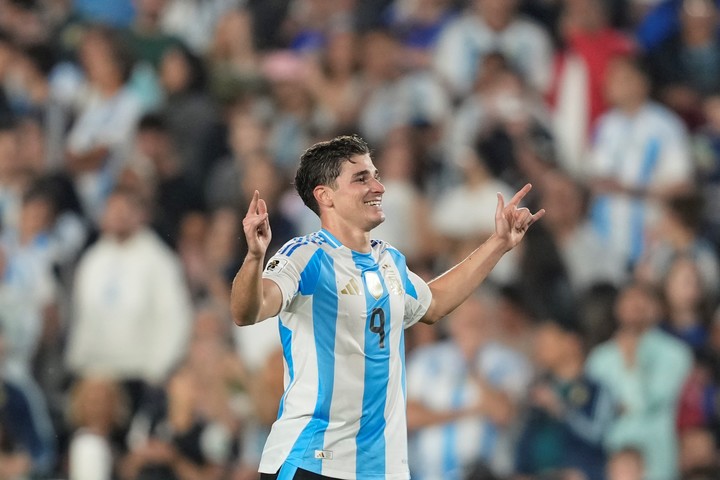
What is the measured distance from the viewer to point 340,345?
5.66 m

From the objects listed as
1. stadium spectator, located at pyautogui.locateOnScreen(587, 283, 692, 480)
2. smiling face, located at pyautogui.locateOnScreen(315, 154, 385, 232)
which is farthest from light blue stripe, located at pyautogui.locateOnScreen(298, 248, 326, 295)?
stadium spectator, located at pyautogui.locateOnScreen(587, 283, 692, 480)

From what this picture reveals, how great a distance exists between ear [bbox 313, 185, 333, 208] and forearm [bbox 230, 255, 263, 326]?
0.75 metres

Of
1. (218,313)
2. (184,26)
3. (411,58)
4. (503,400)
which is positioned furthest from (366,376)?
(184,26)

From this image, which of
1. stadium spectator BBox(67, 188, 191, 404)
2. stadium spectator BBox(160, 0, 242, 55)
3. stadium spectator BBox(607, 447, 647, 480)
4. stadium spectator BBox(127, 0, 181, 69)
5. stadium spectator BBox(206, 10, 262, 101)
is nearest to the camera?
stadium spectator BBox(607, 447, 647, 480)

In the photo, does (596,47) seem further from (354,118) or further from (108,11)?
(108,11)

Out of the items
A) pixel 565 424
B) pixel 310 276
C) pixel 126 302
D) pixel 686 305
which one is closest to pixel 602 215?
pixel 686 305

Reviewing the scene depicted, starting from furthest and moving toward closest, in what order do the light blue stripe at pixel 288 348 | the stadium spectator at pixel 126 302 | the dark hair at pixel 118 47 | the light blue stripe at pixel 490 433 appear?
1. the dark hair at pixel 118 47
2. the stadium spectator at pixel 126 302
3. the light blue stripe at pixel 490 433
4. the light blue stripe at pixel 288 348

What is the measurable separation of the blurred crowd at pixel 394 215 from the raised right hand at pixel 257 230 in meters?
4.54

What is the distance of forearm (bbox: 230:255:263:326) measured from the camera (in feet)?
17.0

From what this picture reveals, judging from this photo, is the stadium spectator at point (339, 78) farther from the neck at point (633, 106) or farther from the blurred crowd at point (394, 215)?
the neck at point (633, 106)

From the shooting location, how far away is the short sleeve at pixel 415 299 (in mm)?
6004

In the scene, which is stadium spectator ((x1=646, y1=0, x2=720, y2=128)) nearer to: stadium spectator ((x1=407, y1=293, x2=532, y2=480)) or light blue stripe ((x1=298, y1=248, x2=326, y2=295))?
stadium spectator ((x1=407, y1=293, x2=532, y2=480))

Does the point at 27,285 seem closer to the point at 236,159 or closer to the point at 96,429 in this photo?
the point at 96,429

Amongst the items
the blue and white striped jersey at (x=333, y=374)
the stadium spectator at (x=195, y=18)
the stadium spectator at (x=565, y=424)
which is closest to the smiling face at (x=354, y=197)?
the blue and white striped jersey at (x=333, y=374)
